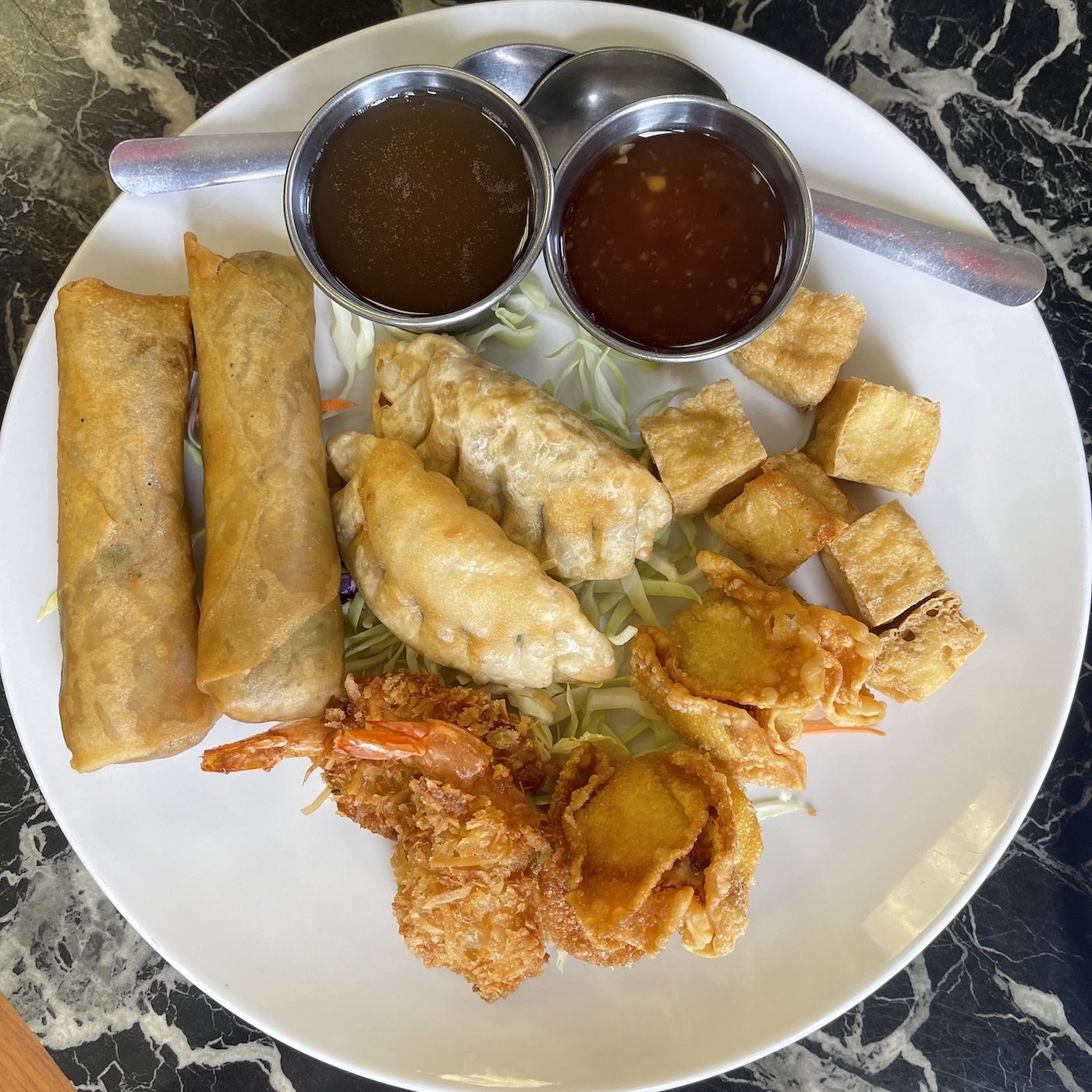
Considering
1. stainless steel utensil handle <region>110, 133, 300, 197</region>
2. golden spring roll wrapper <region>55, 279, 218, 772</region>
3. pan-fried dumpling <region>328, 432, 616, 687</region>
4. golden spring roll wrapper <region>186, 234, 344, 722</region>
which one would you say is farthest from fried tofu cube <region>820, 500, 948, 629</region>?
stainless steel utensil handle <region>110, 133, 300, 197</region>

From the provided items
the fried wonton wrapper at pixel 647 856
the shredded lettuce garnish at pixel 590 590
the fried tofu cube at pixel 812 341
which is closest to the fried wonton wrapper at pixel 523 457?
the shredded lettuce garnish at pixel 590 590

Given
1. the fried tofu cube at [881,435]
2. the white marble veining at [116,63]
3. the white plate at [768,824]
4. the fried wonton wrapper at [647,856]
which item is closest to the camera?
the fried wonton wrapper at [647,856]

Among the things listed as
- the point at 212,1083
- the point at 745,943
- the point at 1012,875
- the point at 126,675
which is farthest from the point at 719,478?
the point at 212,1083

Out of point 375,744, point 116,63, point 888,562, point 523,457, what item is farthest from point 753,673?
point 116,63

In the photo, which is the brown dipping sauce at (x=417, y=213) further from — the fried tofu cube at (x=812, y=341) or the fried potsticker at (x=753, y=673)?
the fried potsticker at (x=753, y=673)

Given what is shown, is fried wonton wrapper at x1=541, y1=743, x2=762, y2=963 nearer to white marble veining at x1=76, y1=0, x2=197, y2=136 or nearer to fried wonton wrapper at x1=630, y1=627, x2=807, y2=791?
fried wonton wrapper at x1=630, y1=627, x2=807, y2=791

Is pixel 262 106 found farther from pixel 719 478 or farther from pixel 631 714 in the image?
pixel 631 714
